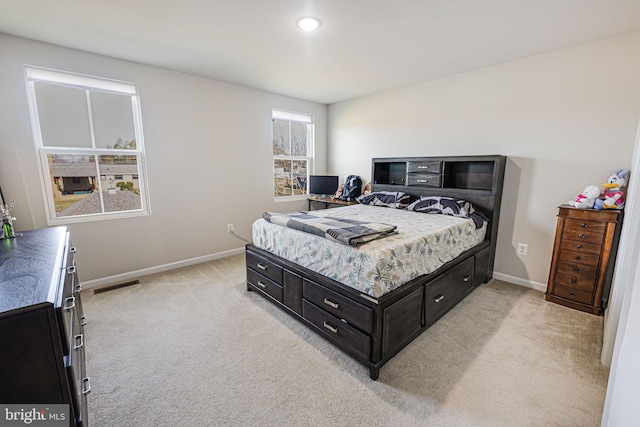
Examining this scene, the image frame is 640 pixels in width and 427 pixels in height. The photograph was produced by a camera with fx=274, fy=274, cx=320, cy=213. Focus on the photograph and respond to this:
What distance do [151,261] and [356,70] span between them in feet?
11.1

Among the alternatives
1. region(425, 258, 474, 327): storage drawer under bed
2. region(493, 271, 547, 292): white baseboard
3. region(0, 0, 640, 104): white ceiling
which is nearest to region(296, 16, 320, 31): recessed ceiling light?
region(0, 0, 640, 104): white ceiling

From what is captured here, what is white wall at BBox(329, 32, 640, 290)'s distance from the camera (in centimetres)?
246

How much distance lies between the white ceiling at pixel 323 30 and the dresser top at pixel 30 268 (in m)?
1.66

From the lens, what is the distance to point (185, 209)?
3586mm

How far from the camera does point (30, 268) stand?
1.31 m

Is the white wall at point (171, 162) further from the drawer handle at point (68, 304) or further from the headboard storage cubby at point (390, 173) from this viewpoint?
the drawer handle at point (68, 304)

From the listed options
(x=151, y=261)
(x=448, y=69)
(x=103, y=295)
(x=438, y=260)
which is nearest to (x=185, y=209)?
(x=151, y=261)

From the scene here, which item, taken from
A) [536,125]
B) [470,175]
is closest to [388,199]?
[470,175]

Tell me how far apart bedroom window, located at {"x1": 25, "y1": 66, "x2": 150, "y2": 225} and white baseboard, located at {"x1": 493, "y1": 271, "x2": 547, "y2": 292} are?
430cm

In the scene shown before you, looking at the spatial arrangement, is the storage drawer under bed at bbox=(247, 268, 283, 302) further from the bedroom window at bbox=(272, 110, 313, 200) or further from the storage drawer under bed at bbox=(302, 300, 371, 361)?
the bedroom window at bbox=(272, 110, 313, 200)

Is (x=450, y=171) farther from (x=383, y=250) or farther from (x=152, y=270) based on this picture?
(x=152, y=270)

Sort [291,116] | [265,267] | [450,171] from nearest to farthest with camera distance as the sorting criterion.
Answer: [265,267]
[450,171]
[291,116]

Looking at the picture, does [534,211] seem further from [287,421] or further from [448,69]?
[287,421]

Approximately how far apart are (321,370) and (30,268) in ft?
5.52
